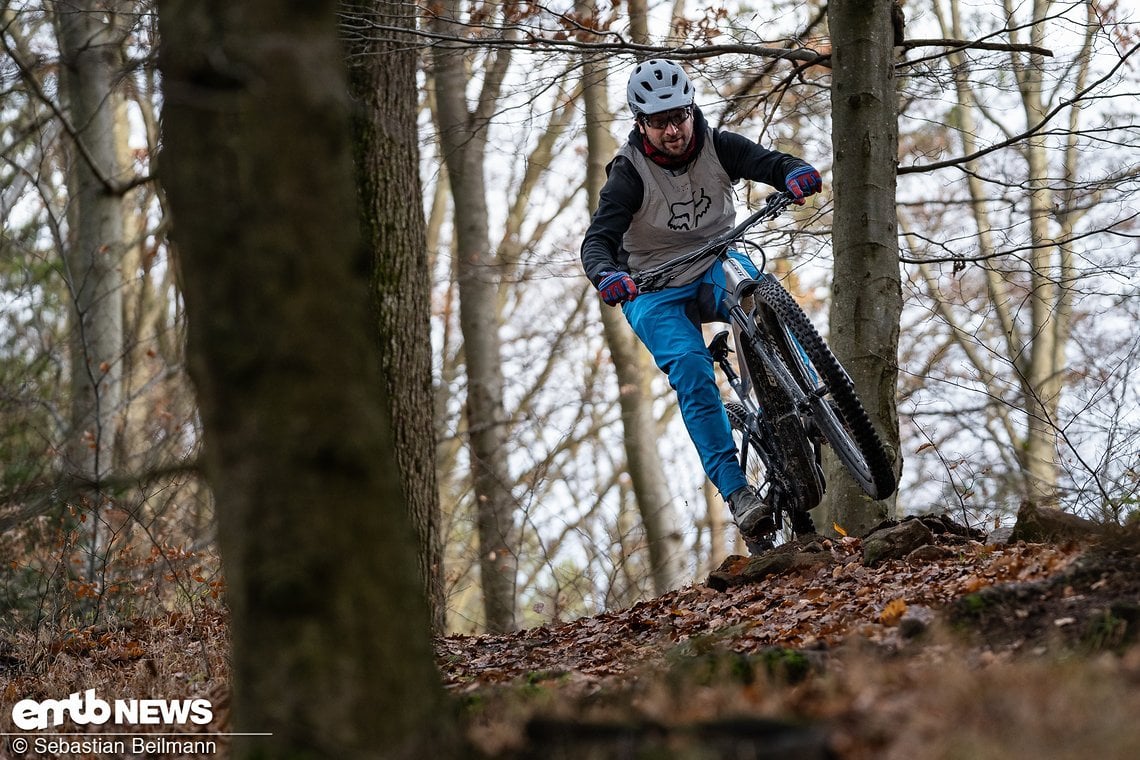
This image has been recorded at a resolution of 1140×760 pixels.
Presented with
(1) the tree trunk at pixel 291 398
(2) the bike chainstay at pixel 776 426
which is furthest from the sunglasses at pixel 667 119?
(1) the tree trunk at pixel 291 398

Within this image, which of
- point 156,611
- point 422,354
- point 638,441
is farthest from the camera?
point 638,441

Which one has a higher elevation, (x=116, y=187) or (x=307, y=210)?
(x=116, y=187)

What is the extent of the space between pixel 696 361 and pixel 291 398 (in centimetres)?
387

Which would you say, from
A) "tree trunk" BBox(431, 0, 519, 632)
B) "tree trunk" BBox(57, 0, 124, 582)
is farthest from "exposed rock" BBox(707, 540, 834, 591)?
"tree trunk" BBox(57, 0, 124, 582)

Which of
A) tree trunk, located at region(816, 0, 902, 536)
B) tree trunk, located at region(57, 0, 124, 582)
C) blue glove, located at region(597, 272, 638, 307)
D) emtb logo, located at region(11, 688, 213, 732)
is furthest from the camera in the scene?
tree trunk, located at region(57, 0, 124, 582)

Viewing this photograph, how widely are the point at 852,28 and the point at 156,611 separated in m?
5.59

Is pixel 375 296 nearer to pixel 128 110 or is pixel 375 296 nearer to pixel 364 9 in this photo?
pixel 364 9

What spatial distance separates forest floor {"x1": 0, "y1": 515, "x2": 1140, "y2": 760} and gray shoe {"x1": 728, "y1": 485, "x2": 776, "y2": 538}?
233 mm

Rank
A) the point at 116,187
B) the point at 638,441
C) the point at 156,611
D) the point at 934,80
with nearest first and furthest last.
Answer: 1. the point at 156,611
2. the point at 934,80
3. the point at 116,187
4. the point at 638,441

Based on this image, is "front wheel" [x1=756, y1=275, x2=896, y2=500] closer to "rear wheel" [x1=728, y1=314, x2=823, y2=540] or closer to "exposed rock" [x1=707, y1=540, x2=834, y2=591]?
"rear wheel" [x1=728, y1=314, x2=823, y2=540]

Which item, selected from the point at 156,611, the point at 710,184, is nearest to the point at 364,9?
the point at 710,184

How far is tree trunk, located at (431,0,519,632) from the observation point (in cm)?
1271

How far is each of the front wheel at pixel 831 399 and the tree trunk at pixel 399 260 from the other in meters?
2.06

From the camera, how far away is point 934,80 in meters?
8.21
